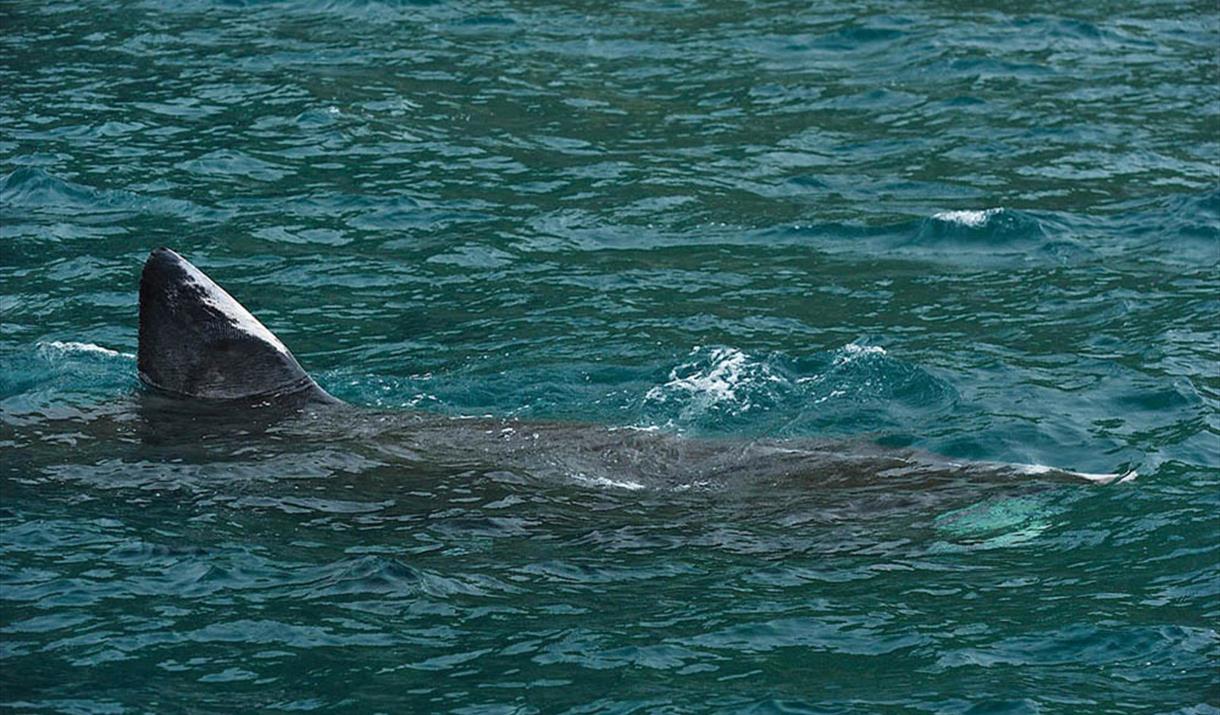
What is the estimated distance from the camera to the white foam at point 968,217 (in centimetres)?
1532

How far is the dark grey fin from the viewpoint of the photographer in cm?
1084

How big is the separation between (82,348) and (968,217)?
736cm

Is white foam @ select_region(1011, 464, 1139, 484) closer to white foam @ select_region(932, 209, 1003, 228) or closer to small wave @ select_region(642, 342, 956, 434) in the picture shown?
small wave @ select_region(642, 342, 956, 434)

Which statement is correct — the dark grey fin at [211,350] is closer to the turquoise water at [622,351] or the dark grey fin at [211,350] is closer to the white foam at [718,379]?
the turquoise water at [622,351]

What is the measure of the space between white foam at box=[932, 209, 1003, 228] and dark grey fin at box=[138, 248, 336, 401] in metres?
6.50

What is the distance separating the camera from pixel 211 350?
10.9 m

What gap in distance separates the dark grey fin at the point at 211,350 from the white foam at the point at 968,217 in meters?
6.50

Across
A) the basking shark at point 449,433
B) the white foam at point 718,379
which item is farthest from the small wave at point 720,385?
the basking shark at point 449,433

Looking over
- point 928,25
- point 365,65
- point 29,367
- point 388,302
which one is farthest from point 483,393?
point 928,25

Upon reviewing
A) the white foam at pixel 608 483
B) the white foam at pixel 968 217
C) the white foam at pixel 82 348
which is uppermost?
the white foam at pixel 82 348

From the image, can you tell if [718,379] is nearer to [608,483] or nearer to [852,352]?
[852,352]

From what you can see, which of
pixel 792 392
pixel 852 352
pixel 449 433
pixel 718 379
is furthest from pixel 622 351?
pixel 449 433

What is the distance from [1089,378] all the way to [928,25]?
431 inches

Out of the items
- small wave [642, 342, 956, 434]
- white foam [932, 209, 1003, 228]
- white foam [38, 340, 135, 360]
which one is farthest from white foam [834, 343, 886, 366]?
white foam [38, 340, 135, 360]
